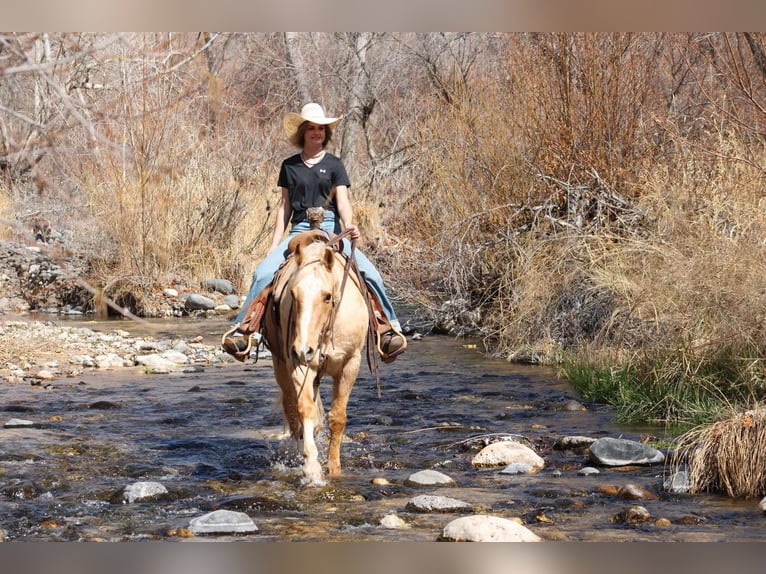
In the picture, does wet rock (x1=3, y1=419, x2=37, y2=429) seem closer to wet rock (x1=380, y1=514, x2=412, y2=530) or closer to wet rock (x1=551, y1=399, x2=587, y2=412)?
wet rock (x1=380, y1=514, x2=412, y2=530)

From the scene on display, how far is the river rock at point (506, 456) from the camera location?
26.6 feet

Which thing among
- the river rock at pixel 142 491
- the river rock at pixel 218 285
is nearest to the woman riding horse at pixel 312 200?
the river rock at pixel 142 491

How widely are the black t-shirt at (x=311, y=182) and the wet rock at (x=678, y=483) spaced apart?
3374 millimetres

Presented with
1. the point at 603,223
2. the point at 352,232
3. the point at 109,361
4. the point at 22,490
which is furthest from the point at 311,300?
the point at 603,223

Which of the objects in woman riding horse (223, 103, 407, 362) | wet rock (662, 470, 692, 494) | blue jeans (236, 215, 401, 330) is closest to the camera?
wet rock (662, 470, 692, 494)

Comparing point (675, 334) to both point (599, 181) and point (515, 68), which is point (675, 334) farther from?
point (515, 68)

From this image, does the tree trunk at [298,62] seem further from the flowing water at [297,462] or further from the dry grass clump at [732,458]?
the dry grass clump at [732,458]

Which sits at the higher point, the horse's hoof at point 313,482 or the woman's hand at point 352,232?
the woman's hand at point 352,232

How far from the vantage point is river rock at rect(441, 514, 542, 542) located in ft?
19.7

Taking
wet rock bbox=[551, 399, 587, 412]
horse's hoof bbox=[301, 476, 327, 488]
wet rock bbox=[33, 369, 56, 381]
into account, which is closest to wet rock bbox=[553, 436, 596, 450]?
wet rock bbox=[551, 399, 587, 412]

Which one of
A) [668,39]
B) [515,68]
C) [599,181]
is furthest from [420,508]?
[668,39]

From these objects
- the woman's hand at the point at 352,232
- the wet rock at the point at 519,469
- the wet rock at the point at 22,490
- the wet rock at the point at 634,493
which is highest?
the woman's hand at the point at 352,232

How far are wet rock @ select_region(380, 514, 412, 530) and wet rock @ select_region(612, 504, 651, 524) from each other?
133 centimetres

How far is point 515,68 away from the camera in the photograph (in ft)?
46.6
